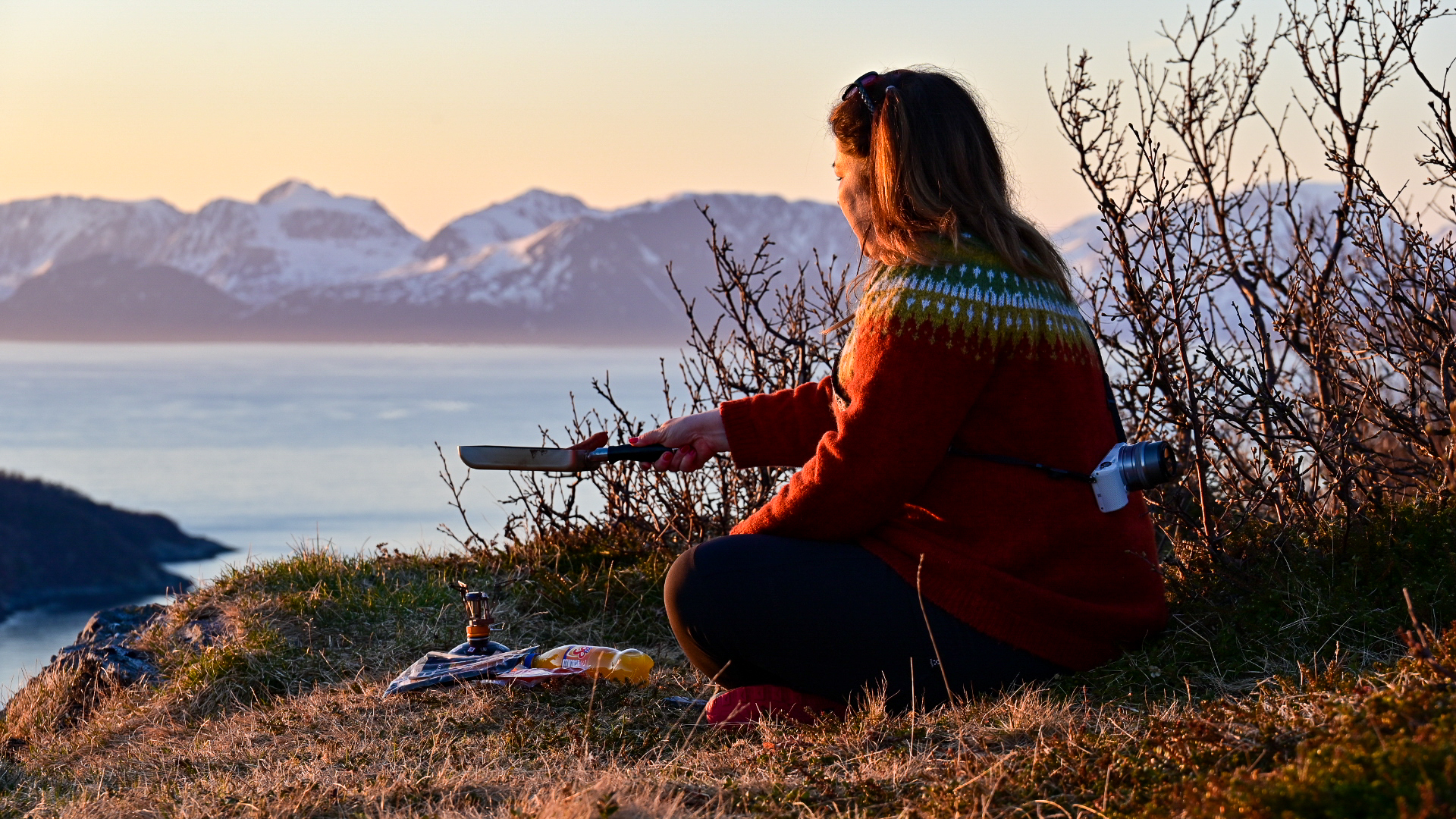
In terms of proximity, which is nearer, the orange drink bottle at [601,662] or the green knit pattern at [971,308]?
the green knit pattern at [971,308]

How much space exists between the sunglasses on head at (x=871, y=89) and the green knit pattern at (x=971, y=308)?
0.42 metres

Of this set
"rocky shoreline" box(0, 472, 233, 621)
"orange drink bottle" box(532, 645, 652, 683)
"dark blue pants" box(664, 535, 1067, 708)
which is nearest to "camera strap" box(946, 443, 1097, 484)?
"dark blue pants" box(664, 535, 1067, 708)

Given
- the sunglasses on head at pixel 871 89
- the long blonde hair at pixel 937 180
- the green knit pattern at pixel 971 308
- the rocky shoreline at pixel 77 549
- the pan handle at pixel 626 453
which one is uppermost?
the sunglasses on head at pixel 871 89

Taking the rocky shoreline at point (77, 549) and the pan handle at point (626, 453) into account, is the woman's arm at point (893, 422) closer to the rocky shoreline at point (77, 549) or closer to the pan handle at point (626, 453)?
the pan handle at point (626, 453)

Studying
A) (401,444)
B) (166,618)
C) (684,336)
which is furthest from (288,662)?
(401,444)

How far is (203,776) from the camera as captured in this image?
3045mm

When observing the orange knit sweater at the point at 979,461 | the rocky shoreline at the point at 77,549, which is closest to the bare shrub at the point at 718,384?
the orange knit sweater at the point at 979,461

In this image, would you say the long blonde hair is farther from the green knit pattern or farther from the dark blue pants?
the dark blue pants

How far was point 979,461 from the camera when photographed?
9.00ft

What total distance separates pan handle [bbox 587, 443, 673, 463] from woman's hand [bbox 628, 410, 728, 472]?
0.04 m

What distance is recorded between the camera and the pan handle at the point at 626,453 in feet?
11.1

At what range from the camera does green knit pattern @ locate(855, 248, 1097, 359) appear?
2619mm

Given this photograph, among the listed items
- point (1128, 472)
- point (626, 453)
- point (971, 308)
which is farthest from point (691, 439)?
point (1128, 472)

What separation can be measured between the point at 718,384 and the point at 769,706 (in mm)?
2866
